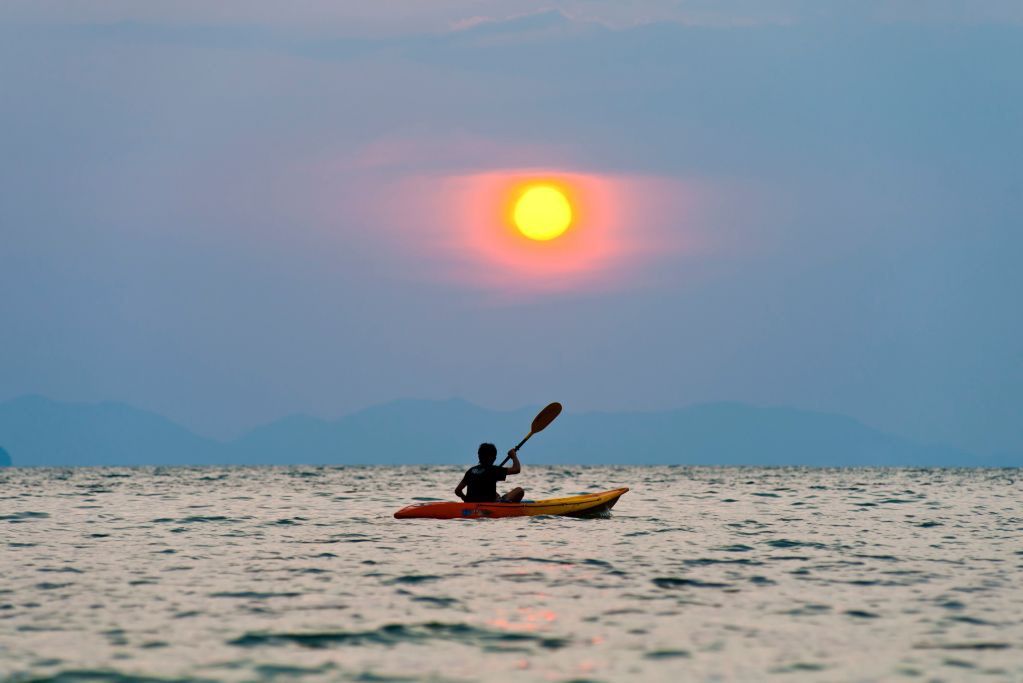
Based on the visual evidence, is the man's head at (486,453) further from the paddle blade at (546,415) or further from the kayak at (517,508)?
the paddle blade at (546,415)

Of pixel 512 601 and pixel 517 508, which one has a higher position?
pixel 517 508

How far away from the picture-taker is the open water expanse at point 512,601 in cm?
909

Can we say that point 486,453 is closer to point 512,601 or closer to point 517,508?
point 517,508

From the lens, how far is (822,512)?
28.0m

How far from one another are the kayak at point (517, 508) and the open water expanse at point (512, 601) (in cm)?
26

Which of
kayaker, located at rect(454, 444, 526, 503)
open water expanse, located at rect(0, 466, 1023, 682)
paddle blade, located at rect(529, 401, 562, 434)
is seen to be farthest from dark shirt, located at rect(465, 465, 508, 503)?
paddle blade, located at rect(529, 401, 562, 434)

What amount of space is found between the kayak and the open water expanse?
257 millimetres

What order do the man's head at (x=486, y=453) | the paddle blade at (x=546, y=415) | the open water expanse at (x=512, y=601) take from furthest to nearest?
1. the paddle blade at (x=546, y=415)
2. the man's head at (x=486, y=453)
3. the open water expanse at (x=512, y=601)

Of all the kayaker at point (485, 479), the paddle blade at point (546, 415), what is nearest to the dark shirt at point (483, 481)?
the kayaker at point (485, 479)

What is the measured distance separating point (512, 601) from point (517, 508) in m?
8.63

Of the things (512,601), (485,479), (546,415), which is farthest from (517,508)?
(512,601)

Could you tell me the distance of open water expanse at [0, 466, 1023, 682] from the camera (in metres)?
9.09

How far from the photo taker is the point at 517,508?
20734mm

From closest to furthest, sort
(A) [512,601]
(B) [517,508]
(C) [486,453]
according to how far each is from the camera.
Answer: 1. (A) [512,601]
2. (C) [486,453]
3. (B) [517,508]
